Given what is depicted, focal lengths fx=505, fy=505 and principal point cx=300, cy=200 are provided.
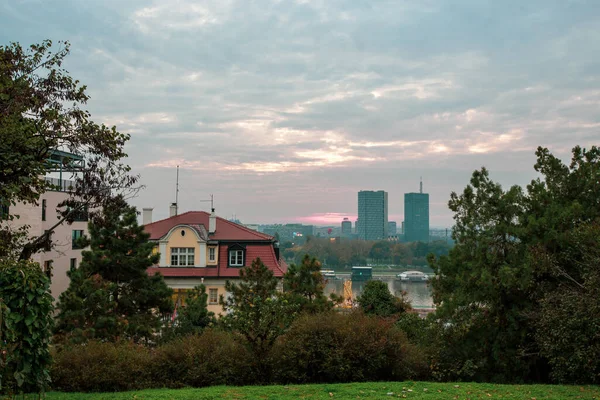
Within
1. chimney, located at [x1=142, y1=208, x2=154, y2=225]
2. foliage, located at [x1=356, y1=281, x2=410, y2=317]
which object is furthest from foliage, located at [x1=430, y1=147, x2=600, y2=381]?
chimney, located at [x1=142, y1=208, x2=154, y2=225]

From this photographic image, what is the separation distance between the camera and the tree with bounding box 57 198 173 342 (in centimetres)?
1694

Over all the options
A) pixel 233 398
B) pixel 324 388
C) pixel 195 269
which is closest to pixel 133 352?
pixel 233 398

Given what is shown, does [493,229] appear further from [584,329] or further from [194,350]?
[194,350]

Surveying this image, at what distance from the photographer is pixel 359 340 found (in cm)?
1216

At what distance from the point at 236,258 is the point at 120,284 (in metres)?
13.4

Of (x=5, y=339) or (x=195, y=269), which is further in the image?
(x=195, y=269)

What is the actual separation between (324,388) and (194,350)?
3418 millimetres

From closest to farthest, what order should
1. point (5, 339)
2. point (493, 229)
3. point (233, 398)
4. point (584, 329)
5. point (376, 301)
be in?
point (5, 339)
point (233, 398)
point (584, 329)
point (493, 229)
point (376, 301)

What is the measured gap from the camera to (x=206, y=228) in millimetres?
34281

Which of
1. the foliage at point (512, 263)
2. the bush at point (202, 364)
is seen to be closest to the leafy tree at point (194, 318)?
the bush at point (202, 364)

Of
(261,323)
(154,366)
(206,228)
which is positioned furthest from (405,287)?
(154,366)

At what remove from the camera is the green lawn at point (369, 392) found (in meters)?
9.80

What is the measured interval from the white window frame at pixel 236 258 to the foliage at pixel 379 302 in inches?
460

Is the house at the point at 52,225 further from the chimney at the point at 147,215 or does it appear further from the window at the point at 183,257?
the window at the point at 183,257
